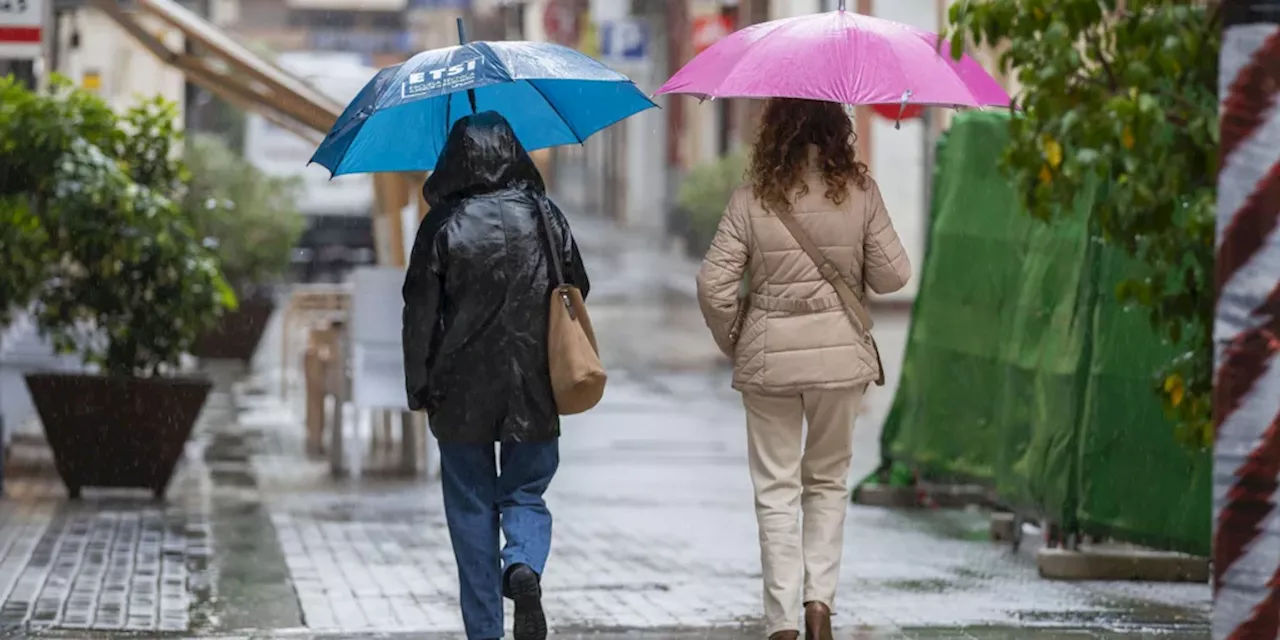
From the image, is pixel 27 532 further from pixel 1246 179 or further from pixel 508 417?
pixel 1246 179

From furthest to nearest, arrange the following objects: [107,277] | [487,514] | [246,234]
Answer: [246,234]
[107,277]
[487,514]

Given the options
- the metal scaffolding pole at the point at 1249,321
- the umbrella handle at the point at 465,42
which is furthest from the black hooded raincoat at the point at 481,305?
the metal scaffolding pole at the point at 1249,321

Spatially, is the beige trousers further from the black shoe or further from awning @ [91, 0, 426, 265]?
awning @ [91, 0, 426, 265]

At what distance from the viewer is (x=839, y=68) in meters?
7.72

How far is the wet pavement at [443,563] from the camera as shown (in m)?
8.56

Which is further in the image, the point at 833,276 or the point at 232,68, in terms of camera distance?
the point at 232,68

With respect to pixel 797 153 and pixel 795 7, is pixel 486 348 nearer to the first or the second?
pixel 797 153

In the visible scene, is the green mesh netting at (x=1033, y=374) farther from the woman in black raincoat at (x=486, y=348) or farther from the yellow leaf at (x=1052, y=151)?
the yellow leaf at (x=1052, y=151)

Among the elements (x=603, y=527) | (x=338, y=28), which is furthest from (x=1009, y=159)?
(x=338, y=28)

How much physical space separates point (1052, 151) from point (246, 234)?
17.0 meters

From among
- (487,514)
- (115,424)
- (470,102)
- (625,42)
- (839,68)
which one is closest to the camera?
(487,514)

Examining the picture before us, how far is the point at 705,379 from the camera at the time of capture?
21.4 meters

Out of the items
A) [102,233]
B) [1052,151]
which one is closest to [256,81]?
[102,233]

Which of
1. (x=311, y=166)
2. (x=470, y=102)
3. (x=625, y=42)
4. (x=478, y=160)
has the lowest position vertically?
(x=311, y=166)
